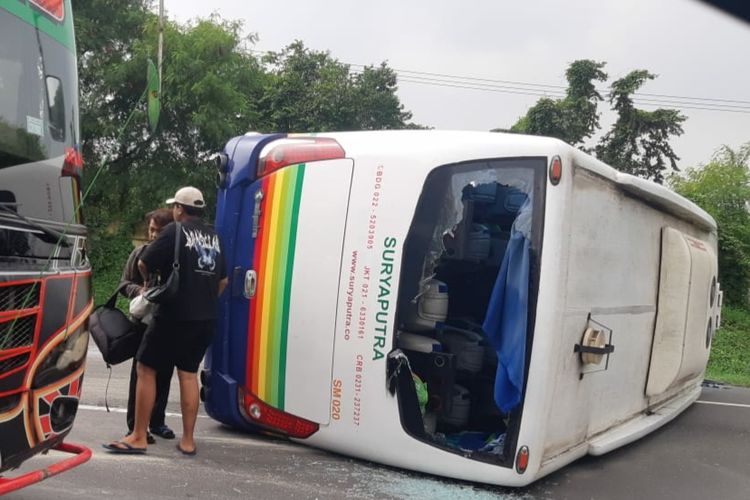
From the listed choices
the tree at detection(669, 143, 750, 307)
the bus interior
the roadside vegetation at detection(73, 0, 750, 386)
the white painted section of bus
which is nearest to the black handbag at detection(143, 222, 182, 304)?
the white painted section of bus

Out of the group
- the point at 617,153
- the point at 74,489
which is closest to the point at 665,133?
the point at 617,153

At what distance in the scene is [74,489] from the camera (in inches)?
146

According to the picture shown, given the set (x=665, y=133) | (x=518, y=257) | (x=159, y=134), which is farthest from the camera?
(x=665, y=133)

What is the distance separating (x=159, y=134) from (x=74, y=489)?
13.4 meters

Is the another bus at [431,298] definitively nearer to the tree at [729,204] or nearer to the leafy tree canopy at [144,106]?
the leafy tree canopy at [144,106]

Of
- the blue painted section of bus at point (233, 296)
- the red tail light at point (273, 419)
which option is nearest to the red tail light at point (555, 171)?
the blue painted section of bus at point (233, 296)

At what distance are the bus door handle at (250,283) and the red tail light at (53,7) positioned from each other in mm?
1925

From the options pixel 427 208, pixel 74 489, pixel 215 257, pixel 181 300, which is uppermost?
pixel 427 208

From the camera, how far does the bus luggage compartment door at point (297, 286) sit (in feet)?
14.3

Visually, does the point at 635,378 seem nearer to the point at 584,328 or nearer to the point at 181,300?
the point at 584,328

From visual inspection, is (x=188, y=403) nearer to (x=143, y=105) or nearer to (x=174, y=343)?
(x=174, y=343)

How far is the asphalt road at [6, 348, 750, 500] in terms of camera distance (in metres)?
3.87

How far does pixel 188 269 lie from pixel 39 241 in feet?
4.28

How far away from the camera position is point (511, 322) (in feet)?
13.0
